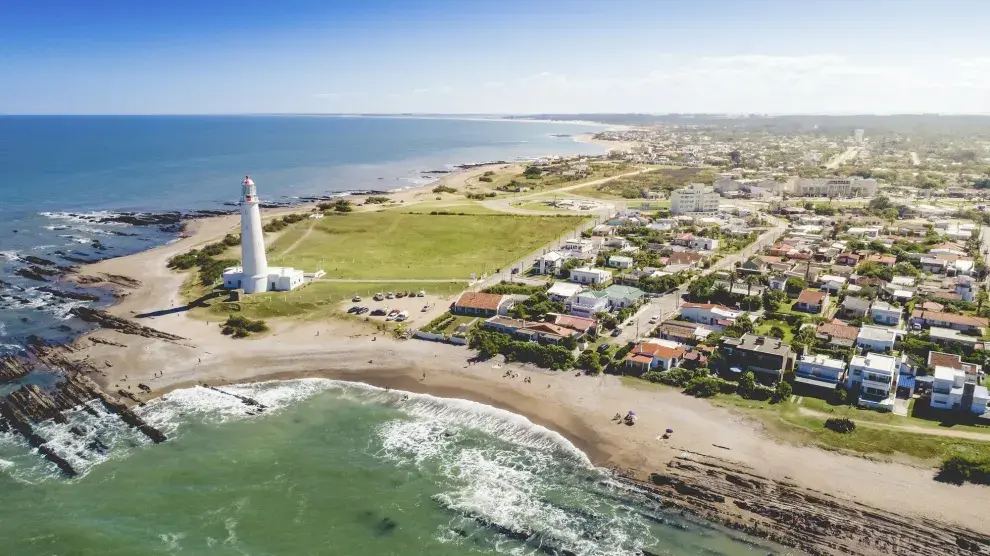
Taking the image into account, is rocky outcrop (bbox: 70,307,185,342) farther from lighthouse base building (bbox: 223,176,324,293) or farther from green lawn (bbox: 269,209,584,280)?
green lawn (bbox: 269,209,584,280)

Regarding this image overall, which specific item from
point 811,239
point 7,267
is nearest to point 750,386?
point 811,239

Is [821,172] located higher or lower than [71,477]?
higher

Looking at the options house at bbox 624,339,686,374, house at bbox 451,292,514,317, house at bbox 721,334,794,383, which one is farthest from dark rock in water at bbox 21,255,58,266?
house at bbox 721,334,794,383

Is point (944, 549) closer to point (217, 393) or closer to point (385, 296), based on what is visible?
point (217, 393)

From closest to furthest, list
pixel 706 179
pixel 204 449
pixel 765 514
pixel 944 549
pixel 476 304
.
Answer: pixel 944 549 → pixel 765 514 → pixel 204 449 → pixel 476 304 → pixel 706 179

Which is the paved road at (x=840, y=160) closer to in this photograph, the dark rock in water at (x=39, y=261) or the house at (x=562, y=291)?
the house at (x=562, y=291)

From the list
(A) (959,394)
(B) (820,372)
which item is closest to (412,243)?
(B) (820,372)

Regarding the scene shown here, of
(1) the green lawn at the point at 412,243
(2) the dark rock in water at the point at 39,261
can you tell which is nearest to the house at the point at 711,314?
(1) the green lawn at the point at 412,243
